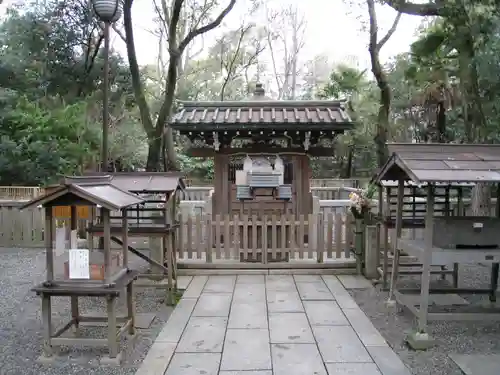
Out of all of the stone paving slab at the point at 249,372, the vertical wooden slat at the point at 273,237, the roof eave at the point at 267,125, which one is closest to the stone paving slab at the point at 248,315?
the stone paving slab at the point at 249,372

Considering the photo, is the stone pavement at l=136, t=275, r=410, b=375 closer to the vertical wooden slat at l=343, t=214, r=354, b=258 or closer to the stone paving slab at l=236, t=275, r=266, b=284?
the stone paving slab at l=236, t=275, r=266, b=284

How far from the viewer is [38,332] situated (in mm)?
5344

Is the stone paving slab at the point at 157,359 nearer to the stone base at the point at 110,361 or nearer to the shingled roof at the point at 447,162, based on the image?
the stone base at the point at 110,361

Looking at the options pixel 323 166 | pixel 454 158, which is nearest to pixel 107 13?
pixel 454 158

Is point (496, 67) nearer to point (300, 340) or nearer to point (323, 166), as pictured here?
point (300, 340)

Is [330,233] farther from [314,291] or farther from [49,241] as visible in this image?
[49,241]

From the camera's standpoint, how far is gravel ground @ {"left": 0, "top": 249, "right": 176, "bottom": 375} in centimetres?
431

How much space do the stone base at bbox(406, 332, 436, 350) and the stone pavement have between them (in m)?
0.27

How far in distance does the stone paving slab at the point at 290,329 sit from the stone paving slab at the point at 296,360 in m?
0.15

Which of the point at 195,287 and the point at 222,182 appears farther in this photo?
the point at 222,182

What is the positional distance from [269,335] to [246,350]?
514mm

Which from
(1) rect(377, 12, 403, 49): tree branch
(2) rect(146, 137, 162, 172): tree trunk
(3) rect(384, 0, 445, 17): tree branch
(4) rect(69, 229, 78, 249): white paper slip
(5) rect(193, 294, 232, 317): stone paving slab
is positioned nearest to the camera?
(4) rect(69, 229, 78, 249): white paper slip

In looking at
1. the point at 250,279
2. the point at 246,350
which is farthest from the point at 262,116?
the point at 246,350

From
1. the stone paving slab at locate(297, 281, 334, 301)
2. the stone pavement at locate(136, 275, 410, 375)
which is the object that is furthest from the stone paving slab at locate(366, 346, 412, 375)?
the stone paving slab at locate(297, 281, 334, 301)
